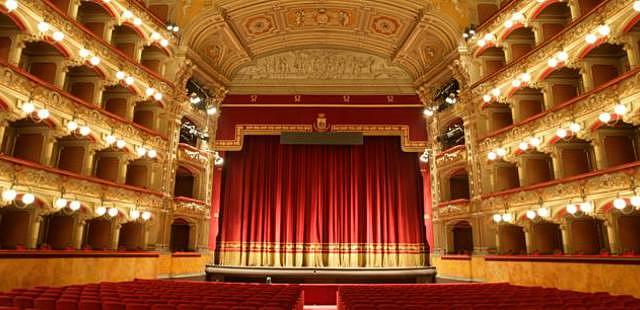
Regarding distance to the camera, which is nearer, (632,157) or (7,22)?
(7,22)

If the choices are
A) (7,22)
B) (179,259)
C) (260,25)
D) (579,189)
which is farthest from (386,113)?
(7,22)

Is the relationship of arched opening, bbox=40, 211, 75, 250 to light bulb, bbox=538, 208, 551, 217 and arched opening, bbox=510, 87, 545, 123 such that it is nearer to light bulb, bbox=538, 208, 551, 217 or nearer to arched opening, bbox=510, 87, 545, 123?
light bulb, bbox=538, 208, 551, 217

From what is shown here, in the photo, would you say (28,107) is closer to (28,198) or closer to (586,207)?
(28,198)

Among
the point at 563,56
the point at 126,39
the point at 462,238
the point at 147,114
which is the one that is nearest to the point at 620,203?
the point at 563,56

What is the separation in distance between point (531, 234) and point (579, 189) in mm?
2582

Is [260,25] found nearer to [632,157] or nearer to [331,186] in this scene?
[331,186]

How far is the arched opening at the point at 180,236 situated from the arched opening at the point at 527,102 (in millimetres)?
13966

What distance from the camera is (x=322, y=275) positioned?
49.7 feet

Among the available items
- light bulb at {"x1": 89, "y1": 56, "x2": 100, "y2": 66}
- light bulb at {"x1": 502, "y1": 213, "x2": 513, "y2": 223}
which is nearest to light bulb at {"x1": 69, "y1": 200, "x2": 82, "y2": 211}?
light bulb at {"x1": 89, "y1": 56, "x2": 100, "y2": 66}

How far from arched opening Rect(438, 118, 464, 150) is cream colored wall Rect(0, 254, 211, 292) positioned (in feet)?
38.5

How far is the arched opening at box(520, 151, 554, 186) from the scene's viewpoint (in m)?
13.1

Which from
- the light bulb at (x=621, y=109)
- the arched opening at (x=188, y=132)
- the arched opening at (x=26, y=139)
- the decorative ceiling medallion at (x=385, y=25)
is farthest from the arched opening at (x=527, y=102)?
the arched opening at (x=26, y=139)

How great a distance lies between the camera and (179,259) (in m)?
14.3

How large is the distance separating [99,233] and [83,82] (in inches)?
201
